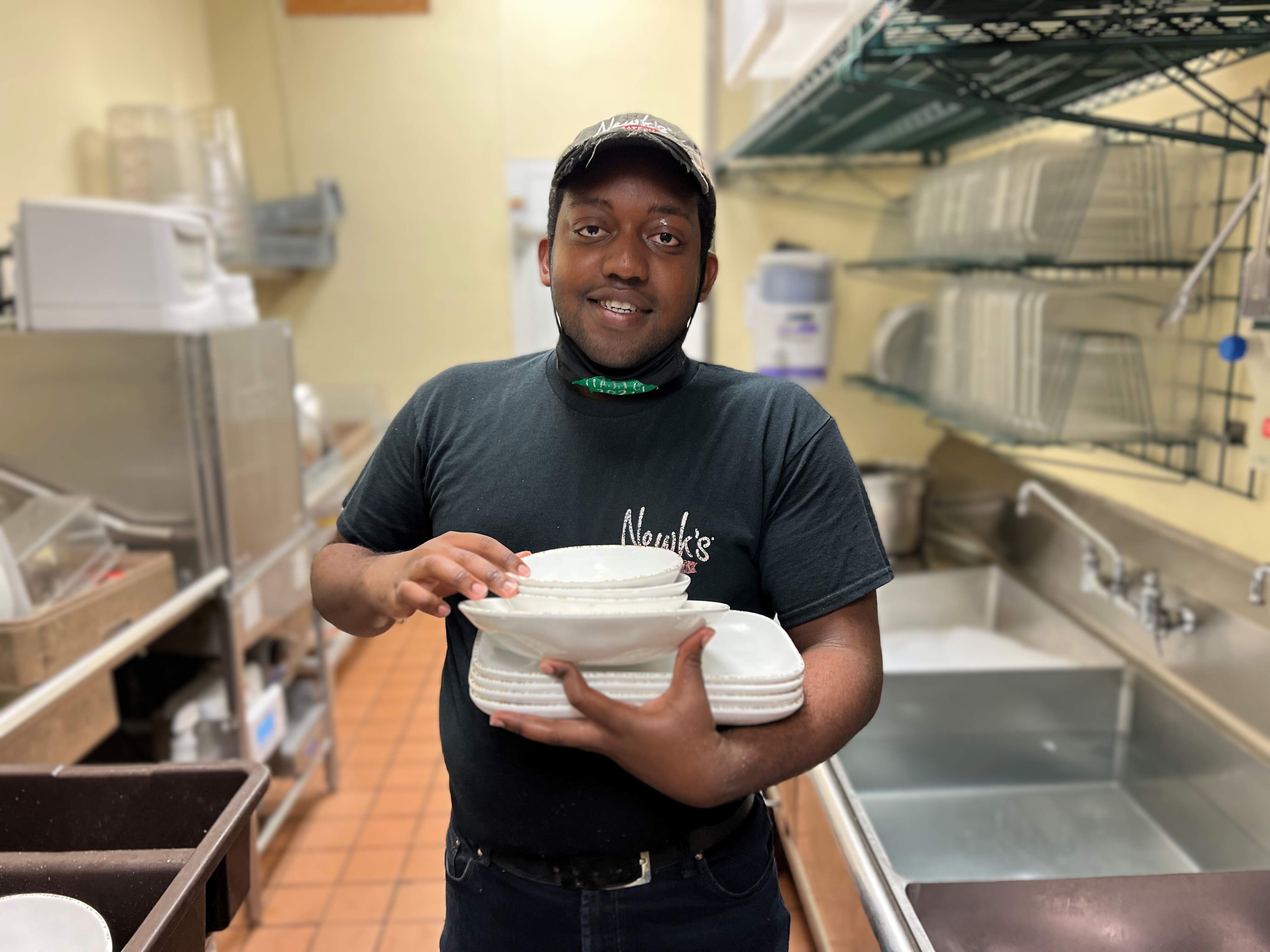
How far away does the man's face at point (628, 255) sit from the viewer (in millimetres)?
954

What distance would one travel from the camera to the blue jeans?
96cm

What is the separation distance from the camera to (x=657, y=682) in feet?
2.45

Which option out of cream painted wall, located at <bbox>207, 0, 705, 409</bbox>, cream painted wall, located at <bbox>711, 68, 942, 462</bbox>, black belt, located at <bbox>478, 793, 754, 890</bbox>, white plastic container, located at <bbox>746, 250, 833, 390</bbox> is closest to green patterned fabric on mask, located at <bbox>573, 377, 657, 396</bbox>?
black belt, located at <bbox>478, 793, 754, 890</bbox>

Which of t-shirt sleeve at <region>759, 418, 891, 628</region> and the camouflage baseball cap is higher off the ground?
the camouflage baseball cap

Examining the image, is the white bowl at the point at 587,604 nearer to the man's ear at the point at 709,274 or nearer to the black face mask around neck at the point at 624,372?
the black face mask around neck at the point at 624,372

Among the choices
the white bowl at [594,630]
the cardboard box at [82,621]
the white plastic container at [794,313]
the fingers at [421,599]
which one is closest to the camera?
the white bowl at [594,630]

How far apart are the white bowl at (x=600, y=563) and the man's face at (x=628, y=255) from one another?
233mm

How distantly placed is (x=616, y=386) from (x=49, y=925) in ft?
2.57

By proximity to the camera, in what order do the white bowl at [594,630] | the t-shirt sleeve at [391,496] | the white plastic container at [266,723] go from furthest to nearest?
the white plastic container at [266,723]
the t-shirt sleeve at [391,496]
the white bowl at [594,630]

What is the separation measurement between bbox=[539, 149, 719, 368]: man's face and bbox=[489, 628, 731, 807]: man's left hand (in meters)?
0.38

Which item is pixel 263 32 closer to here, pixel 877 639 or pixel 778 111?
pixel 778 111

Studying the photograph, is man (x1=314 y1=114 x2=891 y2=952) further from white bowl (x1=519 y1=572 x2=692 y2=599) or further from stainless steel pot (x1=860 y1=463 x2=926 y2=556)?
stainless steel pot (x1=860 y1=463 x2=926 y2=556)

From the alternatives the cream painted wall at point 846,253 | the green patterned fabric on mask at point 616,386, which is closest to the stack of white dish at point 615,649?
the green patterned fabric on mask at point 616,386

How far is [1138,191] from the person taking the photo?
1.80 meters
